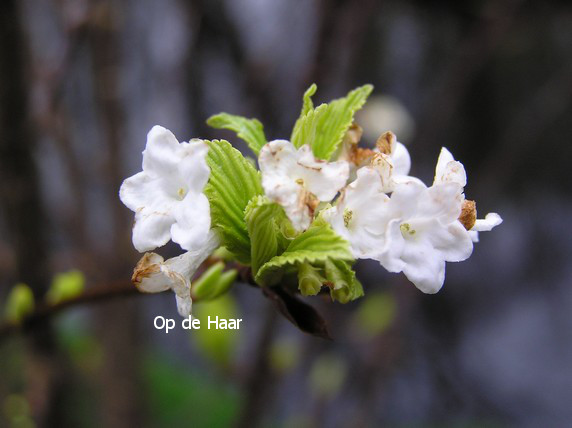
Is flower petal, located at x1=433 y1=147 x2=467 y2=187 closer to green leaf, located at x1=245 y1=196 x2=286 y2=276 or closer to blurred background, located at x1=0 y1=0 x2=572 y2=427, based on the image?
green leaf, located at x1=245 y1=196 x2=286 y2=276

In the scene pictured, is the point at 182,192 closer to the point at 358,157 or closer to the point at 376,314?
the point at 358,157

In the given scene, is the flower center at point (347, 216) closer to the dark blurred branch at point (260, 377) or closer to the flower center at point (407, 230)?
the flower center at point (407, 230)

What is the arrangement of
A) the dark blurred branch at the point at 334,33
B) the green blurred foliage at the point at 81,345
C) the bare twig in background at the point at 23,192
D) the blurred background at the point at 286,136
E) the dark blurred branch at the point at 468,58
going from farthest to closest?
the green blurred foliage at the point at 81,345 → the dark blurred branch at the point at 468,58 → the blurred background at the point at 286,136 → the dark blurred branch at the point at 334,33 → the bare twig in background at the point at 23,192

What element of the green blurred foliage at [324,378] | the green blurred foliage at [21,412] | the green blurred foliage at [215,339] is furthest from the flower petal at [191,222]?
the green blurred foliage at [324,378]

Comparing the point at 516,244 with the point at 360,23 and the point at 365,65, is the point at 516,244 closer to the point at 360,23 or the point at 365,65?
the point at 365,65

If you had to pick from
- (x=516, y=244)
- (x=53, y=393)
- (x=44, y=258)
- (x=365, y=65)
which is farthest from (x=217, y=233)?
(x=516, y=244)

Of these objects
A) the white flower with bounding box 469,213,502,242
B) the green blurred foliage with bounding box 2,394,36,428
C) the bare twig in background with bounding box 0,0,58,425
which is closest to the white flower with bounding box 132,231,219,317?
the white flower with bounding box 469,213,502,242
